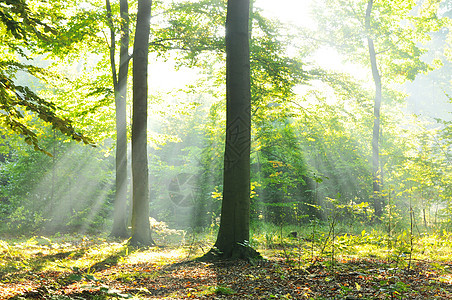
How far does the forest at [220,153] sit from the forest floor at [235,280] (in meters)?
0.04

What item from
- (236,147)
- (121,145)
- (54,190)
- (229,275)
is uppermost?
(121,145)

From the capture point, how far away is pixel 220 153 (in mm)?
15883

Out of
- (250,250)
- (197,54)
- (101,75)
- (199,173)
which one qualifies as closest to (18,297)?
(250,250)

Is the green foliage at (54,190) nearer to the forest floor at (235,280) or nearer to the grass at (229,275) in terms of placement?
the grass at (229,275)

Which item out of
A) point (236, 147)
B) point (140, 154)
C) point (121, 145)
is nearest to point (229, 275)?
point (236, 147)

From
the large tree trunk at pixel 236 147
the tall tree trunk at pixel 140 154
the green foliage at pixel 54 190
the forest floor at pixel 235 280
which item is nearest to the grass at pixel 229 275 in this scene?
the forest floor at pixel 235 280

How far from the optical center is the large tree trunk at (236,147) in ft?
19.5

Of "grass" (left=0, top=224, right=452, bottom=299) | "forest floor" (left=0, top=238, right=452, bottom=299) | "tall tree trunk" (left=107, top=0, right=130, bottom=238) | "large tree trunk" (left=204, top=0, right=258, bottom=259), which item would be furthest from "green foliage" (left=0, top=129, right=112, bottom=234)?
"forest floor" (left=0, top=238, right=452, bottom=299)

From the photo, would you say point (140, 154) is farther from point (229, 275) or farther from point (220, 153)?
point (220, 153)

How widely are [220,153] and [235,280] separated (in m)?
11.5

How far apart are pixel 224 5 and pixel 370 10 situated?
1009 cm

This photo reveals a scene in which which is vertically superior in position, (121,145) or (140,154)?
(121,145)

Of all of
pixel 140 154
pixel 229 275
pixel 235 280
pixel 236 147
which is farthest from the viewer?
pixel 140 154

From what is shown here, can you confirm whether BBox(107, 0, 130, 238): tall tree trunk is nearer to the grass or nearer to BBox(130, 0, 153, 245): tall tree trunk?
BBox(130, 0, 153, 245): tall tree trunk
